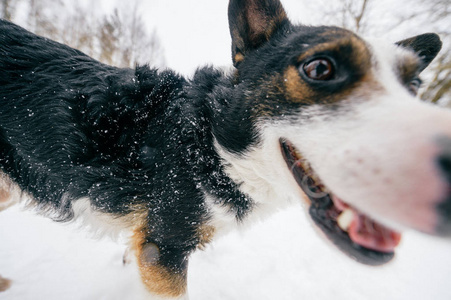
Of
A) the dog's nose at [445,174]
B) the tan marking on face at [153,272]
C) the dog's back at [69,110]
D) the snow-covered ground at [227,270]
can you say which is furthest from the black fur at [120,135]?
the dog's nose at [445,174]

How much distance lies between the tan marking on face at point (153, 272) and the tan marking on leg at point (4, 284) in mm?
1706

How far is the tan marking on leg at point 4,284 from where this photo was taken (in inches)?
92.0

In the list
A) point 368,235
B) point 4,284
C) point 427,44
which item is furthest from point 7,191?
point 427,44

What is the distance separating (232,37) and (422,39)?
180cm

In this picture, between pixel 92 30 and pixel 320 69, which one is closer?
pixel 320 69

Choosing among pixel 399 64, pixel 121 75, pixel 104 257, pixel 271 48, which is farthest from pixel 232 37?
pixel 104 257

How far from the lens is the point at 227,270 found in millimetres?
2906

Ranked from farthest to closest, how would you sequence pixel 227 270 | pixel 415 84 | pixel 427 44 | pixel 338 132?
pixel 227 270 → pixel 427 44 → pixel 415 84 → pixel 338 132

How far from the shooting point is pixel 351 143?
1.08 metres

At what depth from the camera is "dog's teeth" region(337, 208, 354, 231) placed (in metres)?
1.18

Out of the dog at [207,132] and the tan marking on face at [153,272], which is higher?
the dog at [207,132]

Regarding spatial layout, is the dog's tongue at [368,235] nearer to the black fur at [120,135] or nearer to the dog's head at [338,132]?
the dog's head at [338,132]

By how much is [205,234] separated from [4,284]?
2.44m

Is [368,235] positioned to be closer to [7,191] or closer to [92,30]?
[7,191]
